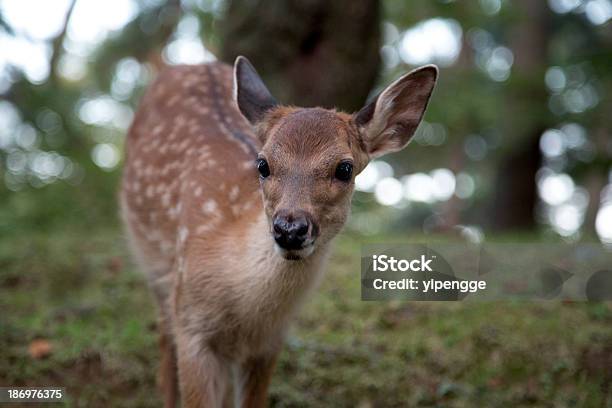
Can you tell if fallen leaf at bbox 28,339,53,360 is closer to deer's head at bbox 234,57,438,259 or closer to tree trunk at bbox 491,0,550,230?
deer's head at bbox 234,57,438,259

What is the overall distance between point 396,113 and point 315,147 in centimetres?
61

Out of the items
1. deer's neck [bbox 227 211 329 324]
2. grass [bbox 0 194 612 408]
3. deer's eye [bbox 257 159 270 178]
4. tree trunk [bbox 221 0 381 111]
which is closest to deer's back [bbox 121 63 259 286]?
deer's neck [bbox 227 211 329 324]

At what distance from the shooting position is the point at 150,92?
5.74 meters

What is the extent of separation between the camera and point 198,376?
3.78 metres

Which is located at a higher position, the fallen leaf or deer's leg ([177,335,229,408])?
the fallen leaf

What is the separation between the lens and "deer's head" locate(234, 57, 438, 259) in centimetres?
317

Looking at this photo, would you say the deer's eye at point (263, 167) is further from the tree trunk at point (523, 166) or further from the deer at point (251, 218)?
the tree trunk at point (523, 166)

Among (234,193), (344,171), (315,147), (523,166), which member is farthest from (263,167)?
(523,166)

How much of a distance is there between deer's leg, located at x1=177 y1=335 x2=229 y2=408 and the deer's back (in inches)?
25.8

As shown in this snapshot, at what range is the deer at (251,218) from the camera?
11.0 feet

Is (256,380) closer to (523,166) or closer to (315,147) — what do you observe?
(315,147)

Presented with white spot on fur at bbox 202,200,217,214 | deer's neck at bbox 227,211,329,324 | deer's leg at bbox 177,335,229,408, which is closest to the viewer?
deer's neck at bbox 227,211,329,324

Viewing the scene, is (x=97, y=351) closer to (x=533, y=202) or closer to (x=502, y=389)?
(x=502, y=389)

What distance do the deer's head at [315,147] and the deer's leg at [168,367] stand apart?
158cm
